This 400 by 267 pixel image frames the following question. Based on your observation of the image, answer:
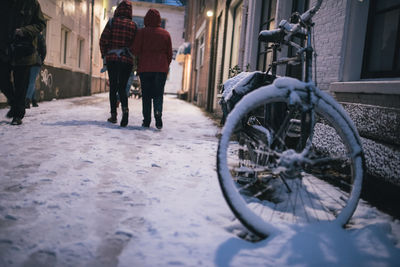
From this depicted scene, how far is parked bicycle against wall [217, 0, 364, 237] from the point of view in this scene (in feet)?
5.12

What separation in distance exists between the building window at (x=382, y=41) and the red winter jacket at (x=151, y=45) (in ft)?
10.3

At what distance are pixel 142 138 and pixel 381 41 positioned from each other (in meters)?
3.13

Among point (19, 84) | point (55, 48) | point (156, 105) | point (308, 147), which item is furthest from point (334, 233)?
point (55, 48)

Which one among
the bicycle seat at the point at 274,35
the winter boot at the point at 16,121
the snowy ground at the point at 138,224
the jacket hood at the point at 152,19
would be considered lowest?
the snowy ground at the point at 138,224

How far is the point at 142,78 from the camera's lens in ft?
17.0

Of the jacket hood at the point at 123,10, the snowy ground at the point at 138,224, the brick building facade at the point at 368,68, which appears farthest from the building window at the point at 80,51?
the brick building facade at the point at 368,68

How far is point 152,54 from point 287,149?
152 inches

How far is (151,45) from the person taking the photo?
5043 mm

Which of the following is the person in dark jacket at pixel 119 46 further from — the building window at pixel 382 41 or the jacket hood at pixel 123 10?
the building window at pixel 382 41

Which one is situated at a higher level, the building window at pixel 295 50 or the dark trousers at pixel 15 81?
the building window at pixel 295 50

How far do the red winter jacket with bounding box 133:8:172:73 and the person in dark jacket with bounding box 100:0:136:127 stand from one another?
16 centimetres

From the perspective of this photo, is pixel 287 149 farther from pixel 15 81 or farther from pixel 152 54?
pixel 15 81

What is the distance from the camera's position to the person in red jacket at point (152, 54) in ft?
16.6

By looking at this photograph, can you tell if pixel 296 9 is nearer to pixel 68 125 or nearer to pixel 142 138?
pixel 142 138
